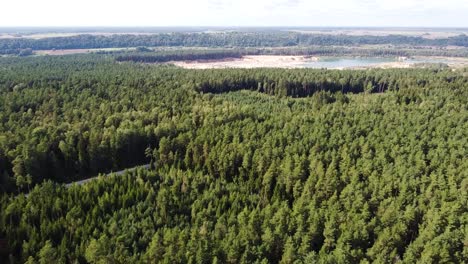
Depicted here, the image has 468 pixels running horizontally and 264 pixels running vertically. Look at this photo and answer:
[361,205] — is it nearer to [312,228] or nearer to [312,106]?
[312,228]

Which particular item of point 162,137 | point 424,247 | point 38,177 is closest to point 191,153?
point 162,137

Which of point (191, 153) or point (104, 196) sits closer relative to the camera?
point (104, 196)

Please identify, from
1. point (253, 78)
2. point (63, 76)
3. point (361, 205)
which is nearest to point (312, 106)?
point (253, 78)

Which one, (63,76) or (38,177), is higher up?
(63,76)

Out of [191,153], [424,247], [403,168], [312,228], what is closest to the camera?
[424,247]

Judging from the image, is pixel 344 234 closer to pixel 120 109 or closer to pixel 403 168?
pixel 403 168

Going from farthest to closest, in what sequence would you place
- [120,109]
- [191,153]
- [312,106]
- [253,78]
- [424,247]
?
[253,78], [312,106], [120,109], [191,153], [424,247]
